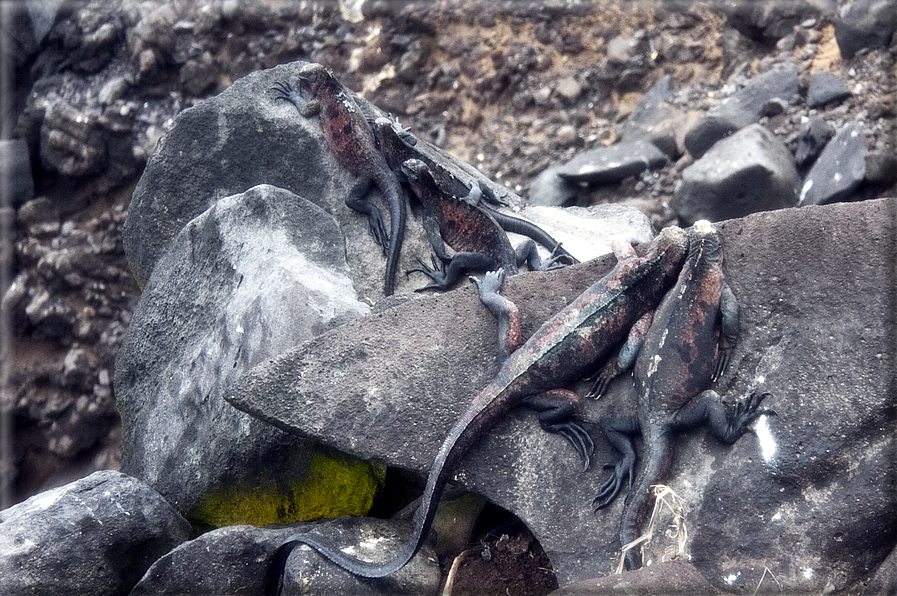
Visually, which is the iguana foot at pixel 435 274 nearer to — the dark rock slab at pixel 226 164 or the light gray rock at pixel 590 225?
the dark rock slab at pixel 226 164

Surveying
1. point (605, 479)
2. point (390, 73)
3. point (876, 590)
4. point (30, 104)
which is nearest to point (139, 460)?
point (605, 479)

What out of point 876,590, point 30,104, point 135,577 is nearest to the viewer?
point 876,590

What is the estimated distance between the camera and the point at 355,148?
598 cm

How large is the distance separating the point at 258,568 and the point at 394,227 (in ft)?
8.58

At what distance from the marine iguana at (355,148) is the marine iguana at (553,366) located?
1.86 meters

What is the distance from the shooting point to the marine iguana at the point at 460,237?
5445 millimetres

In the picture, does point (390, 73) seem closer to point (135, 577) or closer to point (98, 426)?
point (98, 426)

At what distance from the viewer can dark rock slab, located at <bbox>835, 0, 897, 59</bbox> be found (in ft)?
23.2

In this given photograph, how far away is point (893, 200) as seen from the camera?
3.62 meters

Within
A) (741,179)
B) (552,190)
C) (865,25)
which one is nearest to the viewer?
(741,179)

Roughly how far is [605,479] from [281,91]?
165 inches

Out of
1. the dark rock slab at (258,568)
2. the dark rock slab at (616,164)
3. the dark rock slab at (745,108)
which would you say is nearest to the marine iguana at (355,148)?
the dark rock slab at (258,568)

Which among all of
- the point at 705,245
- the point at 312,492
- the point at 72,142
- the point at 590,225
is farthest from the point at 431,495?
the point at 72,142

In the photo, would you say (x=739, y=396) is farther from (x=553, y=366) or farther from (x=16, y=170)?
(x=16, y=170)
